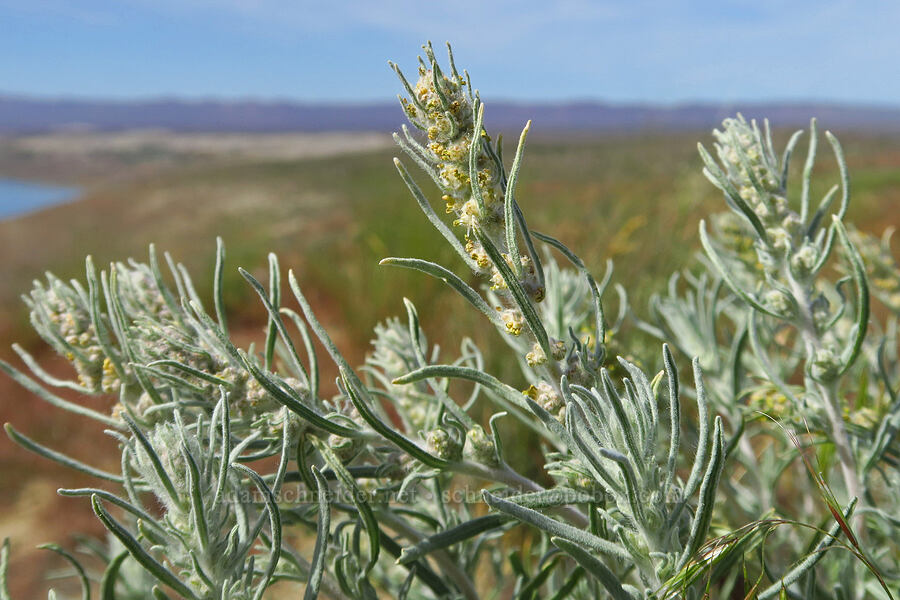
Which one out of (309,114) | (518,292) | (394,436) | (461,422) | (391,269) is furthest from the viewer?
(309,114)

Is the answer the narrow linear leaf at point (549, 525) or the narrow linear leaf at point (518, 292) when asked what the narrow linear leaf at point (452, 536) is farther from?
the narrow linear leaf at point (518, 292)

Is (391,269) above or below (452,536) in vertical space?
below

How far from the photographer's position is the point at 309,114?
148 meters

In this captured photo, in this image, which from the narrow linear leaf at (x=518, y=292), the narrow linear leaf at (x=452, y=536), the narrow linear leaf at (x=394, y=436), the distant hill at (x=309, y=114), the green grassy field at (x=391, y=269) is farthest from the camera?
the distant hill at (x=309, y=114)

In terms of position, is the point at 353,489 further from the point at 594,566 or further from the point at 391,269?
the point at 391,269

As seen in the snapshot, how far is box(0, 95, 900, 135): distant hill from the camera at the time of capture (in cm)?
13262

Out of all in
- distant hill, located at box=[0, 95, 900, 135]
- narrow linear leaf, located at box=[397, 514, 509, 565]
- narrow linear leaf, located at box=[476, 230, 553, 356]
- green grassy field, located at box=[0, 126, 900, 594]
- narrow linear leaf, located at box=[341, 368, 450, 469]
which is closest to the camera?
narrow linear leaf, located at box=[476, 230, 553, 356]

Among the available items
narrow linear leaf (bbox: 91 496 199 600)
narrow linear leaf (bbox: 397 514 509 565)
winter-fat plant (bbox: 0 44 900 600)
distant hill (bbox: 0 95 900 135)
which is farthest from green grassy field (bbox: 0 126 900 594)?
distant hill (bbox: 0 95 900 135)

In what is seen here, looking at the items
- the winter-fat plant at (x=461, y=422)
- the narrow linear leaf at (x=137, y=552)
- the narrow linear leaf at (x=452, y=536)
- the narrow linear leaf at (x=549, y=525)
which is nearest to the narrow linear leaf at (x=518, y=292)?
the winter-fat plant at (x=461, y=422)

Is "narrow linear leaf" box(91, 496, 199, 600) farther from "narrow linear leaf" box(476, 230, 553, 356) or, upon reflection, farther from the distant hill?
the distant hill

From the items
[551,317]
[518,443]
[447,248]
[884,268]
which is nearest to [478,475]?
[551,317]

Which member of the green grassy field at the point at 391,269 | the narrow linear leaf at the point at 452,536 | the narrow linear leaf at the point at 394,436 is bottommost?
the green grassy field at the point at 391,269

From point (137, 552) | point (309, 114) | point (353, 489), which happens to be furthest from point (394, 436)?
point (309, 114)

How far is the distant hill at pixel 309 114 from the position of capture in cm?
13262
